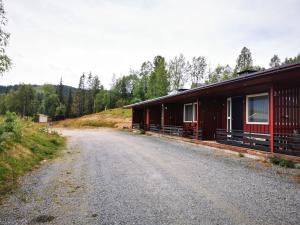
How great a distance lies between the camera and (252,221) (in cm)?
324

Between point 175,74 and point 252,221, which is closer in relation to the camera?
point 252,221

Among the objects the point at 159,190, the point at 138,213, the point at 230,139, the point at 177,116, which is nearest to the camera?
the point at 138,213

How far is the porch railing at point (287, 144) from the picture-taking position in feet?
23.5

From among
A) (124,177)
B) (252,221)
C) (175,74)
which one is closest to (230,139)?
(124,177)

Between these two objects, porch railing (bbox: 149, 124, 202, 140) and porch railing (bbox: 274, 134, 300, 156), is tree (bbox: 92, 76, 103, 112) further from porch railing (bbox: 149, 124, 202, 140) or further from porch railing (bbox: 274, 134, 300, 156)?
porch railing (bbox: 274, 134, 300, 156)

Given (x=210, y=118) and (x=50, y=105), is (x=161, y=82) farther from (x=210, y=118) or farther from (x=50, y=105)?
(x=50, y=105)

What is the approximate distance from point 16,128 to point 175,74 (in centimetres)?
4168

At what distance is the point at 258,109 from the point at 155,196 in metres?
7.54

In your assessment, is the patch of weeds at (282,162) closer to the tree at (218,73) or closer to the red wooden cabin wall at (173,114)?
the red wooden cabin wall at (173,114)

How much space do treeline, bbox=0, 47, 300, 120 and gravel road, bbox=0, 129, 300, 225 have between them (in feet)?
115

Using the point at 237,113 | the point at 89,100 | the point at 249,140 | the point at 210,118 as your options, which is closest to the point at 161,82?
the point at 210,118

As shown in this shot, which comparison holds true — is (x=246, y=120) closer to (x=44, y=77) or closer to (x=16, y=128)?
(x=16, y=128)

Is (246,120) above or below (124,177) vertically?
above

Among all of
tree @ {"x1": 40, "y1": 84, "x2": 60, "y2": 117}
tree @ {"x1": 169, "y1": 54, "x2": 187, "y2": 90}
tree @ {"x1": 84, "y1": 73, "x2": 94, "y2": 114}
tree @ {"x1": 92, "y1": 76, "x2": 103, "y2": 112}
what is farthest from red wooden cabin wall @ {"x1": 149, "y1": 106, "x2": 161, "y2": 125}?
tree @ {"x1": 40, "y1": 84, "x2": 60, "y2": 117}
